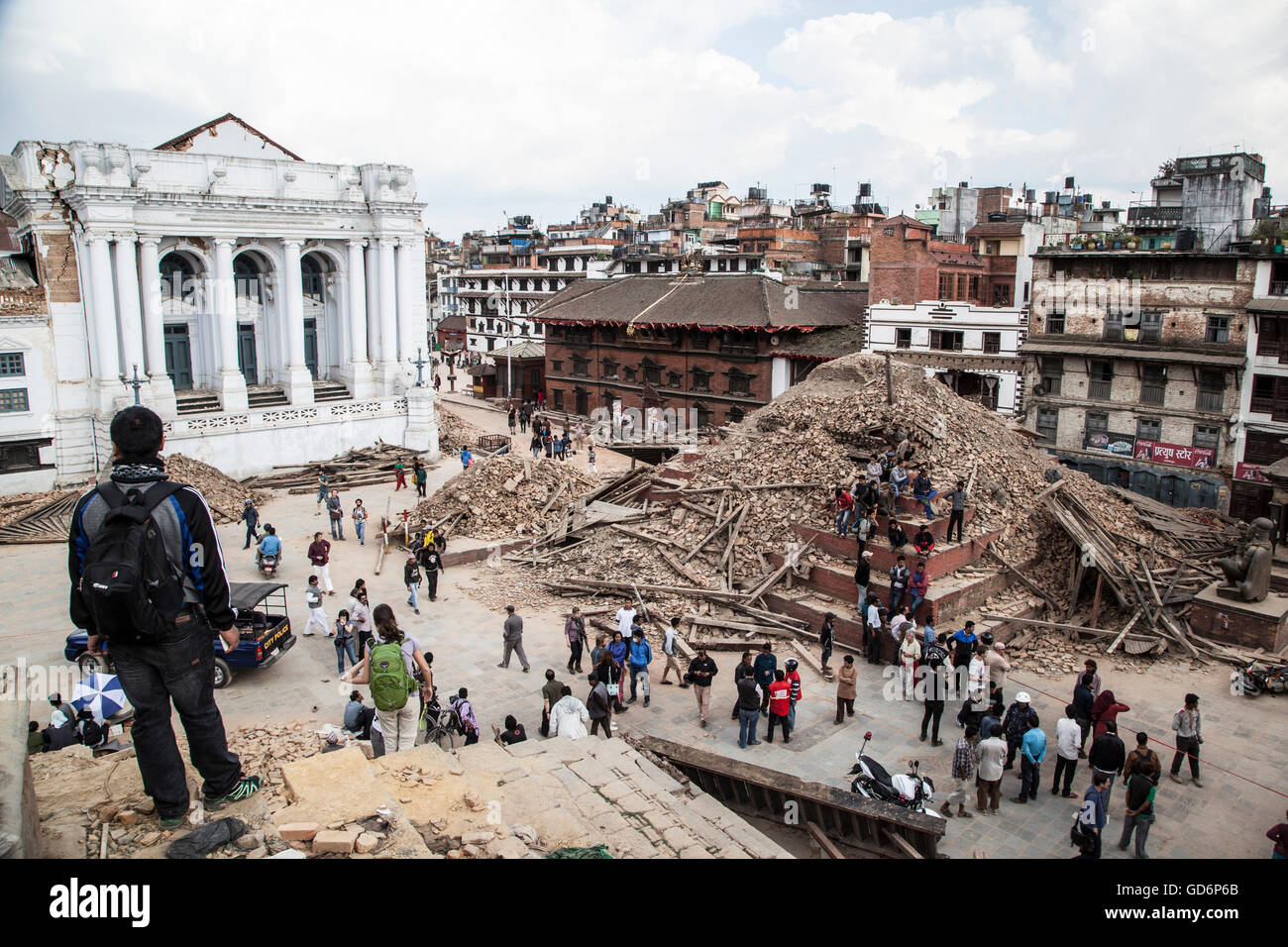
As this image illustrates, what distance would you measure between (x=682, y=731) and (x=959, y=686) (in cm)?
574

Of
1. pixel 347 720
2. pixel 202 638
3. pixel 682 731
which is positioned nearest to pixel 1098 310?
pixel 682 731

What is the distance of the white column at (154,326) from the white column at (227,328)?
2412 millimetres

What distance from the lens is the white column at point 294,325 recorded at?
43375mm

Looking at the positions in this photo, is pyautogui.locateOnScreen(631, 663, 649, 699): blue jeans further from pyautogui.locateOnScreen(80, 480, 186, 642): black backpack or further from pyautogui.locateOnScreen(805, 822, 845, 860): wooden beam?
pyautogui.locateOnScreen(80, 480, 186, 642): black backpack

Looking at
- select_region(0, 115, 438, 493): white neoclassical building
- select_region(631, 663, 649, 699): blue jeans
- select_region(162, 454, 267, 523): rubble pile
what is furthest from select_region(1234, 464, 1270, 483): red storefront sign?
select_region(162, 454, 267, 523): rubble pile

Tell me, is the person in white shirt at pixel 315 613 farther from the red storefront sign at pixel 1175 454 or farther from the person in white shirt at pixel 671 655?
the red storefront sign at pixel 1175 454

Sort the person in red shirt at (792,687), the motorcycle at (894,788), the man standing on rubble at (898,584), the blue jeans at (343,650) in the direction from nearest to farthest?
the motorcycle at (894,788)
the person in red shirt at (792,687)
the blue jeans at (343,650)
the man standing on rubble at (898,584)

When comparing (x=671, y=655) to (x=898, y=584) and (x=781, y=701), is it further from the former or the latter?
(x=898, y=584)

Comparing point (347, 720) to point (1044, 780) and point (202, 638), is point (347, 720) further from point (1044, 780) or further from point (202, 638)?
point (1044, 780)

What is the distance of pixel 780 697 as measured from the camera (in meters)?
16.4

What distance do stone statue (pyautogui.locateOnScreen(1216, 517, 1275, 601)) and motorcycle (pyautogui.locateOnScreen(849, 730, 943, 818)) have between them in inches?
499

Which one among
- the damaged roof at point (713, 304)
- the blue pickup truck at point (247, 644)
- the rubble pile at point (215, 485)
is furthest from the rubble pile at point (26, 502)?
the damaged roof at point (713, 304)

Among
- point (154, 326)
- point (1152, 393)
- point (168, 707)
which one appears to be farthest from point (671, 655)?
point (154, 326)
